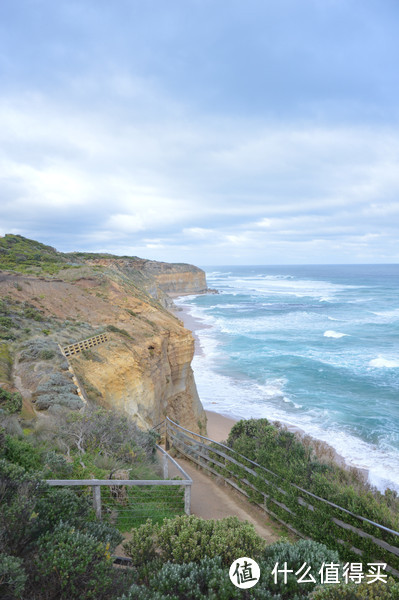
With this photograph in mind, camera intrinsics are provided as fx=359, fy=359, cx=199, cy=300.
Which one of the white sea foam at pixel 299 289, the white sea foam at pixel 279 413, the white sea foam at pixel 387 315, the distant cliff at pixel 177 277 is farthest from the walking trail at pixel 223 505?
the distant cliff at pixel 177 277

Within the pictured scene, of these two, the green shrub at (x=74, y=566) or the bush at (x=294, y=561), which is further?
the bush at (x=294, y=561)

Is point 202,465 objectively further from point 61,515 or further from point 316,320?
point 316,320

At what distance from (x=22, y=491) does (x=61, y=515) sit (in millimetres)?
627

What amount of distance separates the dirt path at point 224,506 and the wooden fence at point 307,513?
199 millimetres

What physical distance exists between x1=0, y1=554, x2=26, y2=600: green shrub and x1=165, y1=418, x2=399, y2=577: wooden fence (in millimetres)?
5029

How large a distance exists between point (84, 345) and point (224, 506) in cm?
813

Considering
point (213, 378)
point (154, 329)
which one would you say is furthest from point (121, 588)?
point (213, 378)

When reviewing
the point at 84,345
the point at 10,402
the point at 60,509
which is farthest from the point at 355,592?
the point at 84,345

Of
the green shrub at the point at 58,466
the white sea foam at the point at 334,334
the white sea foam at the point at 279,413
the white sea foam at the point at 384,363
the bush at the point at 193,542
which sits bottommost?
the white sea foam at the point at 279,413

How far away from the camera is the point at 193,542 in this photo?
4.16m

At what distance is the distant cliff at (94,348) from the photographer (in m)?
11.0

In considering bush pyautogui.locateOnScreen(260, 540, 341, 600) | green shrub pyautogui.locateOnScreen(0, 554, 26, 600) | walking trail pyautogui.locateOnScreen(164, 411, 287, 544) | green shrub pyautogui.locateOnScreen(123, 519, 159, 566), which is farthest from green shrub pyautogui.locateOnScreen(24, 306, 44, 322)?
bush pyautogui.locateOnScreen(260, 540, 341, 600)
